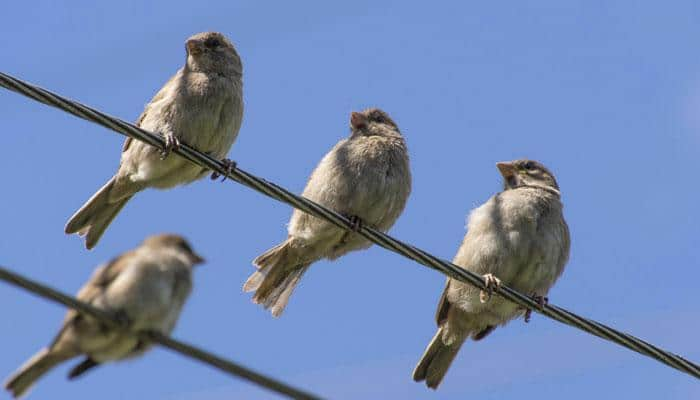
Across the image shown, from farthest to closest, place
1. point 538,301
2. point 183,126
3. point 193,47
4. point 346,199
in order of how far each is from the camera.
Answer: point 193,47
point 346,199
point 183,126
point 538,301

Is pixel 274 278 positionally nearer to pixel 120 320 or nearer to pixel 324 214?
pixel 324 214

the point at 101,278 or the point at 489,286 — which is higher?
the point at 489,286

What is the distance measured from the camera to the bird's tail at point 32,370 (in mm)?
5953

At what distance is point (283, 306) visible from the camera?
11336mm

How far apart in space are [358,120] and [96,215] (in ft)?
7.68

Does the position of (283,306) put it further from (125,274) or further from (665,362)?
(125,274)

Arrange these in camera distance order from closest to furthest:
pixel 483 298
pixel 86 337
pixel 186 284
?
pixel 86 337
pixel 186 284
pixel 483 298

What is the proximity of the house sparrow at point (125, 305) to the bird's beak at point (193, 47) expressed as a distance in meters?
4.84

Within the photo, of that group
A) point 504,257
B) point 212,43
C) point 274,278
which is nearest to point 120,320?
point 504,257

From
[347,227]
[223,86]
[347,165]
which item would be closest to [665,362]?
[347,227]

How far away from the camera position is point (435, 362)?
11.7 meters

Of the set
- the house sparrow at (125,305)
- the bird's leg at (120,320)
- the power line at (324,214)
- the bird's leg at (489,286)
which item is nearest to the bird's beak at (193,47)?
the power line at (324,214)

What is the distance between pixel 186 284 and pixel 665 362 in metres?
Result: 3.02

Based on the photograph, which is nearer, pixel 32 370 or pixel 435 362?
pixel 32 370
